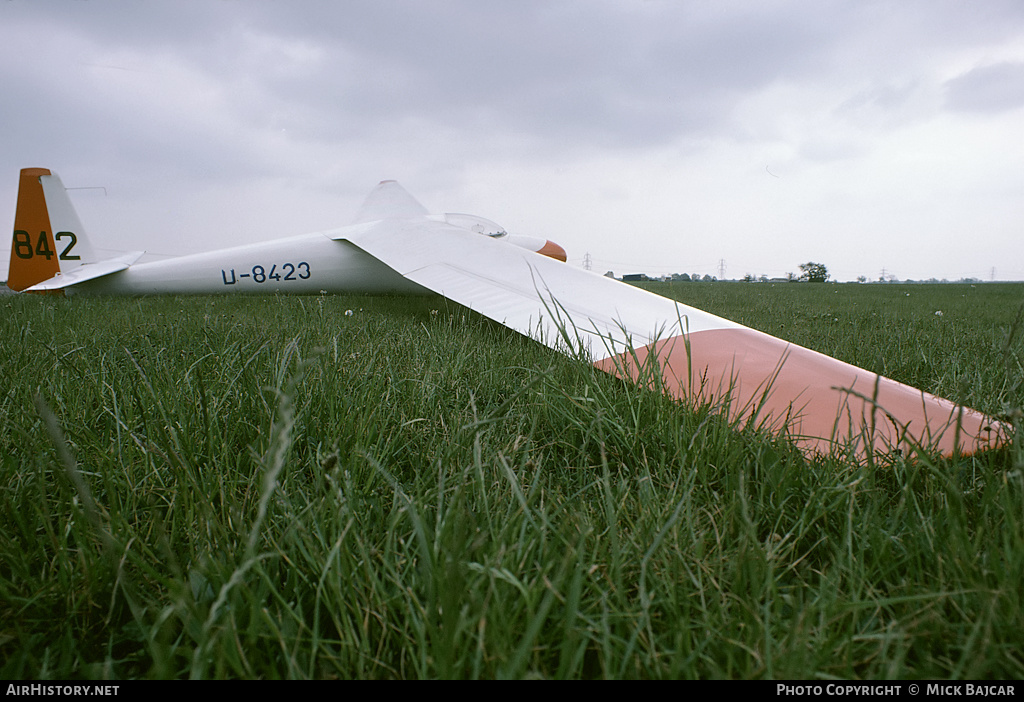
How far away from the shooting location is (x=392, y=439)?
1183 millimetres

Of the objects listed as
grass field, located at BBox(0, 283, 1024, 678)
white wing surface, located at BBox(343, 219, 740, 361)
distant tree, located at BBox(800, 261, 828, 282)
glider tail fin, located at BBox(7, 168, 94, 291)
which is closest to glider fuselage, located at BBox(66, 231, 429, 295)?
white wing surface, located at BBox(343, 219, 740, 361)

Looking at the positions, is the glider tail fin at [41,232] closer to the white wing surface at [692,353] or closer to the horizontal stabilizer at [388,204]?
the horizontal stabilizer at [388,204]

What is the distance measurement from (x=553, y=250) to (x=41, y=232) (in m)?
9.49

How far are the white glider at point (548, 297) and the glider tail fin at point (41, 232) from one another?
0.07 ft

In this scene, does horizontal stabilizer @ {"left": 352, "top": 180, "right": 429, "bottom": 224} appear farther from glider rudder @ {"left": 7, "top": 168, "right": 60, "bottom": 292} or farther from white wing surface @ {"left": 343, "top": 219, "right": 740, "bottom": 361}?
glider rudder @ {"left": 7, "top": 168, "right": 60, "bottom": 292}

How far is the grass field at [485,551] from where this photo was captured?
56cm

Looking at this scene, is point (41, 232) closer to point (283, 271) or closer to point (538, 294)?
point (283, 271)

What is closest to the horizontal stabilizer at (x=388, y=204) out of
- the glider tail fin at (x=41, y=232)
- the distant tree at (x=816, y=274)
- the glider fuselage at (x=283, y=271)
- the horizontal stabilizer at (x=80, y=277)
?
the glider fuselage at (x=283, y=271)

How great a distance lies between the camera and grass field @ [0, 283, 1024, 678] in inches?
21.9
